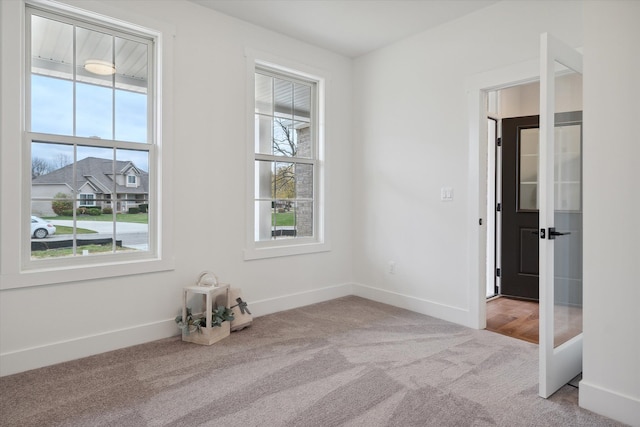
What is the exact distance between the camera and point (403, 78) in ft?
12.9

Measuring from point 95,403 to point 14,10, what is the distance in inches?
95.9

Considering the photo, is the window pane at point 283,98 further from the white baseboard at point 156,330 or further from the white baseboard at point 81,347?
the white baseboard at point 81,347

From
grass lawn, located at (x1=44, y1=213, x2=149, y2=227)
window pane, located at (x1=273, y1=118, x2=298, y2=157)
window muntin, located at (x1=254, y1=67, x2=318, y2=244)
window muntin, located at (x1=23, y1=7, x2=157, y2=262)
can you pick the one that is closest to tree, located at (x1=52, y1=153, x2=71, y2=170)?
window muntin, located at (x1=23, y1=7, x2=157, y2=262)

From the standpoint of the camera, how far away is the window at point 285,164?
3785mm

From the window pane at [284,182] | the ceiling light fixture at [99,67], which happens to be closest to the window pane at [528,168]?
the window pane at [284,182]

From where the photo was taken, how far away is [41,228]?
104 inches

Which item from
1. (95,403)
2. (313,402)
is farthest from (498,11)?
(95,403)

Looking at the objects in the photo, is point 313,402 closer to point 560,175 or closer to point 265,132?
point 560,175

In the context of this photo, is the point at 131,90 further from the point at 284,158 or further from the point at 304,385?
the point at 304,385

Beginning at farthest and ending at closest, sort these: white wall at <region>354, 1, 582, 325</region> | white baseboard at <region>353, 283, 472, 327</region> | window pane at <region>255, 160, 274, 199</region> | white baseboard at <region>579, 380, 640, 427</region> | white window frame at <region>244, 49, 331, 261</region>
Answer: window pane at <region>255, 160, 274, 199</region>, white window frame at <region>244, 49, 331, 261</region>, white baseboard at <region>353, 283, 472, 327</region>, white wall at <region>354, 1, 582, 325</region>, white baseboard at <region>579, 380, 640, 427</region>

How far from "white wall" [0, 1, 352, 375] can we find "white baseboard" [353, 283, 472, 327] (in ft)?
1.46

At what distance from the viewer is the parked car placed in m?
2.60

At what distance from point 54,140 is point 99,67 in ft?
2.12

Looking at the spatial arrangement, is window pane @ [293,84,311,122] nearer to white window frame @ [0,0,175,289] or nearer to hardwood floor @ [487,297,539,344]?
white window frame @ [0,0,175,289]
